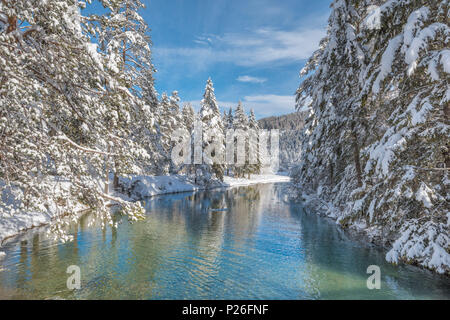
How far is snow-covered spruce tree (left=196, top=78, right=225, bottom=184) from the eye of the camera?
38438 millimetres

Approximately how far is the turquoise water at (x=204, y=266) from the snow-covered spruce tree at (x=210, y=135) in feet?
77.7

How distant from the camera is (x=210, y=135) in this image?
40.1 metres

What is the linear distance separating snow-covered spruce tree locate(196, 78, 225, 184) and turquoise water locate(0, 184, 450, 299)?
23.7 m

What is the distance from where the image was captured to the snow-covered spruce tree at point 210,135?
3844cm

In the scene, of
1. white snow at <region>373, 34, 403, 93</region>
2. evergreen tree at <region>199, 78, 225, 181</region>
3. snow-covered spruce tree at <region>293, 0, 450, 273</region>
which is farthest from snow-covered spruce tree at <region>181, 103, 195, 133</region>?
white snow at <region>373, 34, 403, 93</region>

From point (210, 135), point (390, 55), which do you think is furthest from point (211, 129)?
point (390, 55)

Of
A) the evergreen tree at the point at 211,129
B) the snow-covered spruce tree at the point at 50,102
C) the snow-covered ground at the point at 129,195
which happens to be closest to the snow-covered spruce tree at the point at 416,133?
the snow-covered spruce tree at the point at 50,102

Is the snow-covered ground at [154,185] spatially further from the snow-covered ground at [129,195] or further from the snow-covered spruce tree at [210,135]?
the snow-covered spruce tree at [210,135]

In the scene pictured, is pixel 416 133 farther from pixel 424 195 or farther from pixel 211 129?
pixel 211 129

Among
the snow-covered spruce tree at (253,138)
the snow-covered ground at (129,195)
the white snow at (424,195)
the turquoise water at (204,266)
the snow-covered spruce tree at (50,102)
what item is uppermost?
the snow-covered spruce tree at (253,138)

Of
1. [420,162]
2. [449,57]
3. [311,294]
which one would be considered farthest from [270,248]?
[449,57]

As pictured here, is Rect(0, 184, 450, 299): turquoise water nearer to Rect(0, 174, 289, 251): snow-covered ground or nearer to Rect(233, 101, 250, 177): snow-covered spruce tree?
Rect(0, 174, 289, 251): snow-covered ground

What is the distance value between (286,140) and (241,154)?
98.3 meters
